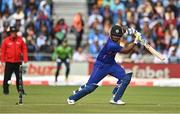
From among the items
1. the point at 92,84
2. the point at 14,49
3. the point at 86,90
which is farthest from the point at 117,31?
the point at 14,49

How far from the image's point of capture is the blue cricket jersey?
1662cm

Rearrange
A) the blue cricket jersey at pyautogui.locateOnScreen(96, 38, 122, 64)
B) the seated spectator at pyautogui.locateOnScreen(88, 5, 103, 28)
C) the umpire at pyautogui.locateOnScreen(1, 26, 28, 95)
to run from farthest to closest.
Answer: the seated spectator at pyautogui.locateOnScreen(88, 5, 103, 28) < the umpire at pyautogui.locateOnScreen(1, 26, 28, 95) < the blue cricket jersey at pyautogui.locateOnScreen(96, 38, 122, 64)

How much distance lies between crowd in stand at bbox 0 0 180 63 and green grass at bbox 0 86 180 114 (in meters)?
7.52

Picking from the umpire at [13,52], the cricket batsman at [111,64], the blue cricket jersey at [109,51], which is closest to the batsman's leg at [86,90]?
the cricket batsman at [111,64]

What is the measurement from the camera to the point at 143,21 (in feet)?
103

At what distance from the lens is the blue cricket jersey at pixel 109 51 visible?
16.6 m

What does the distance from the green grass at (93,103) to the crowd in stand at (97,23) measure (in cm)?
752

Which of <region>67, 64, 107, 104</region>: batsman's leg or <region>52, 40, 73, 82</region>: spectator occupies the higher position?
<region>67, 64, 107, 104</region>: batsman's leg

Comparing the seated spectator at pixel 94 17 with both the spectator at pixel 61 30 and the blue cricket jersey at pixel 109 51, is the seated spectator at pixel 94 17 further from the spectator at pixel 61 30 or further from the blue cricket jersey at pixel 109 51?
the blue cricket jersey at pixel 109 51

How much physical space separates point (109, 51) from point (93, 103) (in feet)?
5.51

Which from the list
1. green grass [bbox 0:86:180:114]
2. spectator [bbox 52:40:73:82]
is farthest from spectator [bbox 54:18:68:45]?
green grass [bbox 0:86:180:114]

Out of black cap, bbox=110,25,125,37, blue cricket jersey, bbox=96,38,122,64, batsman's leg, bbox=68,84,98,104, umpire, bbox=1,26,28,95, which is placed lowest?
batsman's leg, bbox=68,84,98,104

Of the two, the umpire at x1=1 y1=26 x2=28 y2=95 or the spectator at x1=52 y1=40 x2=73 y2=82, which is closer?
the umpire at x1=1 y1=26 x2=28 y2=95

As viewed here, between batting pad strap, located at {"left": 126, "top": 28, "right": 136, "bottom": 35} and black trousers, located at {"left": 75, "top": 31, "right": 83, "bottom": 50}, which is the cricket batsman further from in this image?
black trousers, located at {"left": 75, "top": 31, "right": 83, "bottom": 50}
